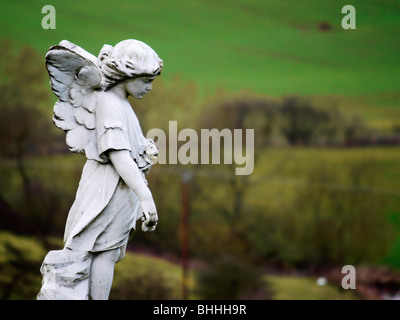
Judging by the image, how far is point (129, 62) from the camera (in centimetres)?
612

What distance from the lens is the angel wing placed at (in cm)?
618

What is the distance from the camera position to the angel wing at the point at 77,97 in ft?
20.3

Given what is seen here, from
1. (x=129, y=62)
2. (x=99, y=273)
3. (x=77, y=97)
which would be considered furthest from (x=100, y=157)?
(x=99, y=273)

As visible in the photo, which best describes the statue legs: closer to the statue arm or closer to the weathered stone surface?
the weathered stone surface

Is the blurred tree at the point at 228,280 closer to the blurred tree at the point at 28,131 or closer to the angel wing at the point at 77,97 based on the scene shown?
the blurred tree at the point at 28,131

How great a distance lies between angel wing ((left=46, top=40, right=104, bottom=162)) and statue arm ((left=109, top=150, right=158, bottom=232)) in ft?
0.54

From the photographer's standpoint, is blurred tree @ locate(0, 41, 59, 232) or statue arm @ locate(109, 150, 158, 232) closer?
statue arm @ locate(109, 150, 158, 232)

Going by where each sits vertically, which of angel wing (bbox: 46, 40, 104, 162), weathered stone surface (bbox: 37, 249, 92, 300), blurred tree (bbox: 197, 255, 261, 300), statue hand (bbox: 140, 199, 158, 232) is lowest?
weathered stone surface (bbox: 37, 249, 92, 300)

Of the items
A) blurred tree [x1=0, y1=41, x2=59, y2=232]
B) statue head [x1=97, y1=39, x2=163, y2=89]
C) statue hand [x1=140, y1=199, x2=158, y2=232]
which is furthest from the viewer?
blurred tree [x1=0, y1=41, x2=59, y2=232]

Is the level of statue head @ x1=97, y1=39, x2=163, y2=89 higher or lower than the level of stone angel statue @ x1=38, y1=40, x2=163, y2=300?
higher

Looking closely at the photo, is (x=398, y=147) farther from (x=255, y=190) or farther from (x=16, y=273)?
(x=16, y=273)

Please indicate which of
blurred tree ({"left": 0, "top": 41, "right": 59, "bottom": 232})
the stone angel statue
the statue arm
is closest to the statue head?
the stone angel statue
